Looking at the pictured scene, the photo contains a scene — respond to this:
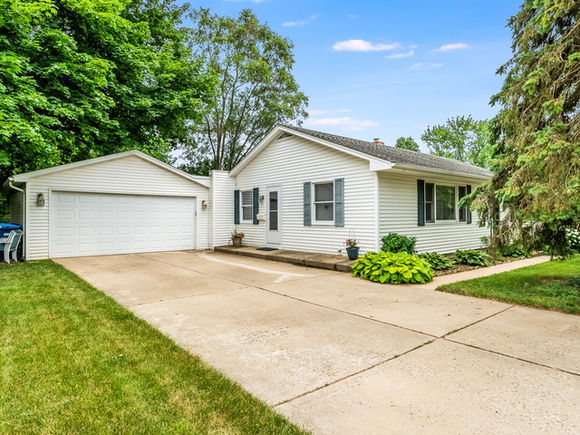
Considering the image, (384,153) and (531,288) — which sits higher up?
(384,153)

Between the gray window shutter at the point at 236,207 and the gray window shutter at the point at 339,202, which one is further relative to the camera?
the gray window shutter at the point at 236,207

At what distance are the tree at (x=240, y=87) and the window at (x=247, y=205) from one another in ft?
39.5

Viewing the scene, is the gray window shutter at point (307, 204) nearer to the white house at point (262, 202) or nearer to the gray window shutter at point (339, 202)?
the white house at point (262, 202)

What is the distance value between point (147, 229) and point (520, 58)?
11.2 meters

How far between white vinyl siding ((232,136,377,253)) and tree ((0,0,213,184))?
465 centimetres

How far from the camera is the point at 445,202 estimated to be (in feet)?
34.3

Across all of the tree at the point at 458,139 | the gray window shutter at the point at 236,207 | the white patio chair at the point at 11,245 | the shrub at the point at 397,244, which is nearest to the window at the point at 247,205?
the gray window shutter at the point at 236,207

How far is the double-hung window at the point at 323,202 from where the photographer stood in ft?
32.3

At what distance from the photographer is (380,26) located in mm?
11742

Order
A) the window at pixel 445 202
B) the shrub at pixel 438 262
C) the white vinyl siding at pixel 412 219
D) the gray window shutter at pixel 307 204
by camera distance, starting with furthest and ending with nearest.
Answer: the window at pixel 445 202, the gray window shutter at pixel 307 204, the white vinyl siding at pixel 412 219, the shrub at pixel 438 262

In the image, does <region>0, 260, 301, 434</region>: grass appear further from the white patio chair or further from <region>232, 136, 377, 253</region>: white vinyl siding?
<region>232, 136, 377, 253</region>: white vinyl siding

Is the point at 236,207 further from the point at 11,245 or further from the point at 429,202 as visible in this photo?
the point at 429,202

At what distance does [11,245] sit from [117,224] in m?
2.84

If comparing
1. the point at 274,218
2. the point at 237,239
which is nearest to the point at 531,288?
the point at 274,218
